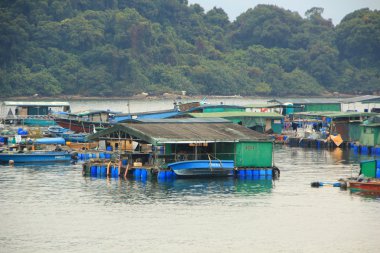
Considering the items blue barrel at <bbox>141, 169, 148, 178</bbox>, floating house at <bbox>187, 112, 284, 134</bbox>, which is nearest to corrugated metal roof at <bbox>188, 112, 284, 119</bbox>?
floating house at <bbox>187, 112, 284, 134</bbox>

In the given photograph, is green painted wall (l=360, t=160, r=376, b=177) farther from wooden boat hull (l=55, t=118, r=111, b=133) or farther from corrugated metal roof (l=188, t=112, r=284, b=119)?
wooden boat hull (l=55, t=118, r=111, b=133)

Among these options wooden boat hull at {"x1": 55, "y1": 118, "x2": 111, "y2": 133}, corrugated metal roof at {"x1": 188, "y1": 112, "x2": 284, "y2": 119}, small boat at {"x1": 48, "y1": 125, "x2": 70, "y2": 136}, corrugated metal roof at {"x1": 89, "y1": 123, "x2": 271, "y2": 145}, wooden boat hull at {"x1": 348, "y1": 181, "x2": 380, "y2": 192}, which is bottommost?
wooden boat hull at {"x1": 348, "y1": 181, "x2": 380, "y2": 192}

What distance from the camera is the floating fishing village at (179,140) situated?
6625cm

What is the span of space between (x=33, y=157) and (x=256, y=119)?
105 ft

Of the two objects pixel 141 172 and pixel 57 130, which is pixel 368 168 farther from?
pixel 57 130

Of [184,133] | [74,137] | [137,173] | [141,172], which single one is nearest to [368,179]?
[184,133]

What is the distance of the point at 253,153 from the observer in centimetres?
6762

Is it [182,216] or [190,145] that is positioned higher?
[190,145]

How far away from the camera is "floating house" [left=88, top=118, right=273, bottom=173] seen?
218 ft

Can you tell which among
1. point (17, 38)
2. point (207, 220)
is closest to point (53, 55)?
point (17, 38)

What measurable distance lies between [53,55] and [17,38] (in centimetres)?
1004

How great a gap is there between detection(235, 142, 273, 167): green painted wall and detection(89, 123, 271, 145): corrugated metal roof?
19.2 inches

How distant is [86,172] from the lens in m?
70.2

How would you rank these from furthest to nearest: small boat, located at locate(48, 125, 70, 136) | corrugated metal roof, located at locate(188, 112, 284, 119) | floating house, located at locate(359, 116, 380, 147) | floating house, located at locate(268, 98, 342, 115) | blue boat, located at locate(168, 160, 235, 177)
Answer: floating house, located at locate(268, 98, 342, 115)
corrugated metal roof, located at locate(188, 112, 284, 119)
small boat, located at locate(48, 125, 70, 136)
floating house, located at locate(359, 116, 380, 147)
blue boat, located at locate(168, 160, 235, 177)
